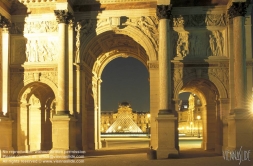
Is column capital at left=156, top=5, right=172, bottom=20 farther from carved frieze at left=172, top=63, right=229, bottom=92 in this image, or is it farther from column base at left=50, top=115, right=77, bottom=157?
column base at left=50, top=115, right=77, bottom=157

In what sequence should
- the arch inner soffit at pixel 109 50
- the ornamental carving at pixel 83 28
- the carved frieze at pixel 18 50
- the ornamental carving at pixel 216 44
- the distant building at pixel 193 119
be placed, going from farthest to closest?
1. the distant building at pixel 193 119
2. the arch inner soffit at pixel 109 50
3. the carved frieze at pixel 18 50
4. the ornamental carving at pixel 83 28
5. the ornamental carving at pixel 216 44

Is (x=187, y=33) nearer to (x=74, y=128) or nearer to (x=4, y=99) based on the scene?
(x=74, y=128)

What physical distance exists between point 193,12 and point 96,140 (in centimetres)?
1261

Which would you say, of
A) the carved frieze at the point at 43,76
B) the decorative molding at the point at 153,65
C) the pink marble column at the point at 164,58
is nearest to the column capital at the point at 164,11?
the pink marble column at the point at 164,58

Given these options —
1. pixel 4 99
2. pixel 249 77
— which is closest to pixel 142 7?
pixel 249 77

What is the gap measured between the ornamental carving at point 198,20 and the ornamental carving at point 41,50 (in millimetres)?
7501

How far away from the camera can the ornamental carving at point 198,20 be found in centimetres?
2442

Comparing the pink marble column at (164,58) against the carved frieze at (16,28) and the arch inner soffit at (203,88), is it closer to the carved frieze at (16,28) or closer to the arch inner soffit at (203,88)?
the arch inner soffit at (203,88)

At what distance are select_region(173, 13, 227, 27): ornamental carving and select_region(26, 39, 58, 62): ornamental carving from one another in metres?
7.50

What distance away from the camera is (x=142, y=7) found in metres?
24.8

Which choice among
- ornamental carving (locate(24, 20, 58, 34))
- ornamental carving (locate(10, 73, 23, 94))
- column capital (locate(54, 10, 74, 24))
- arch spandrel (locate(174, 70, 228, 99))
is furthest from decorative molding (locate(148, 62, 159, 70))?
ornamental carving (locate(10, 73, 23, 94))

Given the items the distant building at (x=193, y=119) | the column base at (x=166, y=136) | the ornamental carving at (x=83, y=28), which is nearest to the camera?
the column base at (x=166, y=136)

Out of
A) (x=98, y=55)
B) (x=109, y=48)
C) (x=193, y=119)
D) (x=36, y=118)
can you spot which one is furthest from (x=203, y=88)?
(x=193, y=119)

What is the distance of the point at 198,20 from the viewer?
24.5 m
